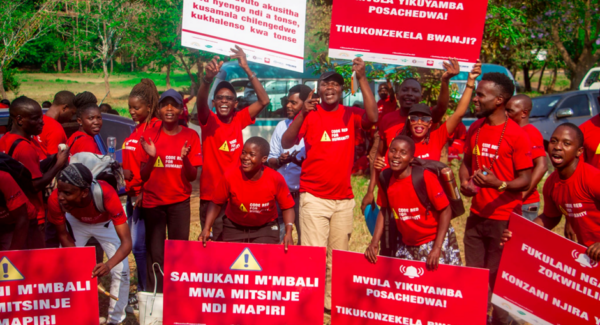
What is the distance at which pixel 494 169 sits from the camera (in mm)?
4160

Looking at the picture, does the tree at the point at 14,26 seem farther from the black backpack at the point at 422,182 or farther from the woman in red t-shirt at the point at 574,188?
the woman in red t-shirt at the point at 574,188

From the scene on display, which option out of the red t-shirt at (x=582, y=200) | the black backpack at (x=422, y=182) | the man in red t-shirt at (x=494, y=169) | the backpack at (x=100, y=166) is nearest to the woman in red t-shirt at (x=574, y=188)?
the red t-shirt at (x=582, y=200)

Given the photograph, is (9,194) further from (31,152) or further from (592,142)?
(592,142)

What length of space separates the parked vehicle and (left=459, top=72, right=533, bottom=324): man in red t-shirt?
8.22 meters

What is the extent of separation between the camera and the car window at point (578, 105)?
465 inches

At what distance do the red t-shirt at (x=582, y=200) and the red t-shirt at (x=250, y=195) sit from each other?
2.17 metres

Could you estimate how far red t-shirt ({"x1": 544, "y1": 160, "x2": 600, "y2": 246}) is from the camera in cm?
363

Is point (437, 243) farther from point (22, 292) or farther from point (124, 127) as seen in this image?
point (124, 127)

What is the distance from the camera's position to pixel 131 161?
4836mm

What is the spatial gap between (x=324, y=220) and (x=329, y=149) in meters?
0.68

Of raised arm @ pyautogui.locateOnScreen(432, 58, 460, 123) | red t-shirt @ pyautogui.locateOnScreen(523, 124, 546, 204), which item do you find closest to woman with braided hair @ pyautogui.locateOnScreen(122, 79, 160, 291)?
raised arm @ pyautogui.locateOnScreen(432, 58, 460, 123)

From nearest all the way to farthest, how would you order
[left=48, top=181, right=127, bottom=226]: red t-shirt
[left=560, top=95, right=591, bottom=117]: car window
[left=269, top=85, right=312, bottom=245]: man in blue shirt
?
[left=48, top=181, right=127, bottom=226]: red t-shirt → [left=269, top=85, right=312, bottom=245]: man in blue shirt → [left=560, top=95, right=591, bottom=117]: car window

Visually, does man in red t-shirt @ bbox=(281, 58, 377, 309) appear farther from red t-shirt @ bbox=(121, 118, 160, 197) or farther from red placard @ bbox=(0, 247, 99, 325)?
red placard @ bbox=(0, 247, 99, 325)

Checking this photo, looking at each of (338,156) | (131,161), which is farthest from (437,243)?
(131,161)
